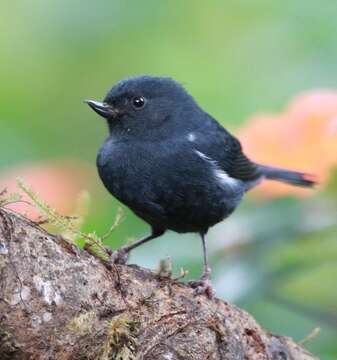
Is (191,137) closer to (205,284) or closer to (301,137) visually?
(301,137)

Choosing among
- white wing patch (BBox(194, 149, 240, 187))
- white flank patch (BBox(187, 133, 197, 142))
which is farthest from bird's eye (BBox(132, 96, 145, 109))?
white wing patch (BBox(194, 149, 240, 187))

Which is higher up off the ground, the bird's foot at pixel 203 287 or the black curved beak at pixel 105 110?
the black curved beak at pixel 105 110

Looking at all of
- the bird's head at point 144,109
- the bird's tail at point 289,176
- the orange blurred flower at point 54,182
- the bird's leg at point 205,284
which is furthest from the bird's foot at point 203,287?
the orange blurred flower at point 54,182

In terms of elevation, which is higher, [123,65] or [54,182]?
[123,65]

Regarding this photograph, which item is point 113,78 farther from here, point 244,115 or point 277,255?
point 277,255

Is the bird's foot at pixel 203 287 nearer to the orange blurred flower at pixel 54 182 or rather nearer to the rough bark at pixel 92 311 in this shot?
the rough bark at pixel 92 311

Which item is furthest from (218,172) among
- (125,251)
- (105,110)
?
(125,251)

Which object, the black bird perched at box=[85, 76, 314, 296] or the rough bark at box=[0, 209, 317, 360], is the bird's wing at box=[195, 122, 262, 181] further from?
the rough bark at box=[0, 209, 317, 360]
